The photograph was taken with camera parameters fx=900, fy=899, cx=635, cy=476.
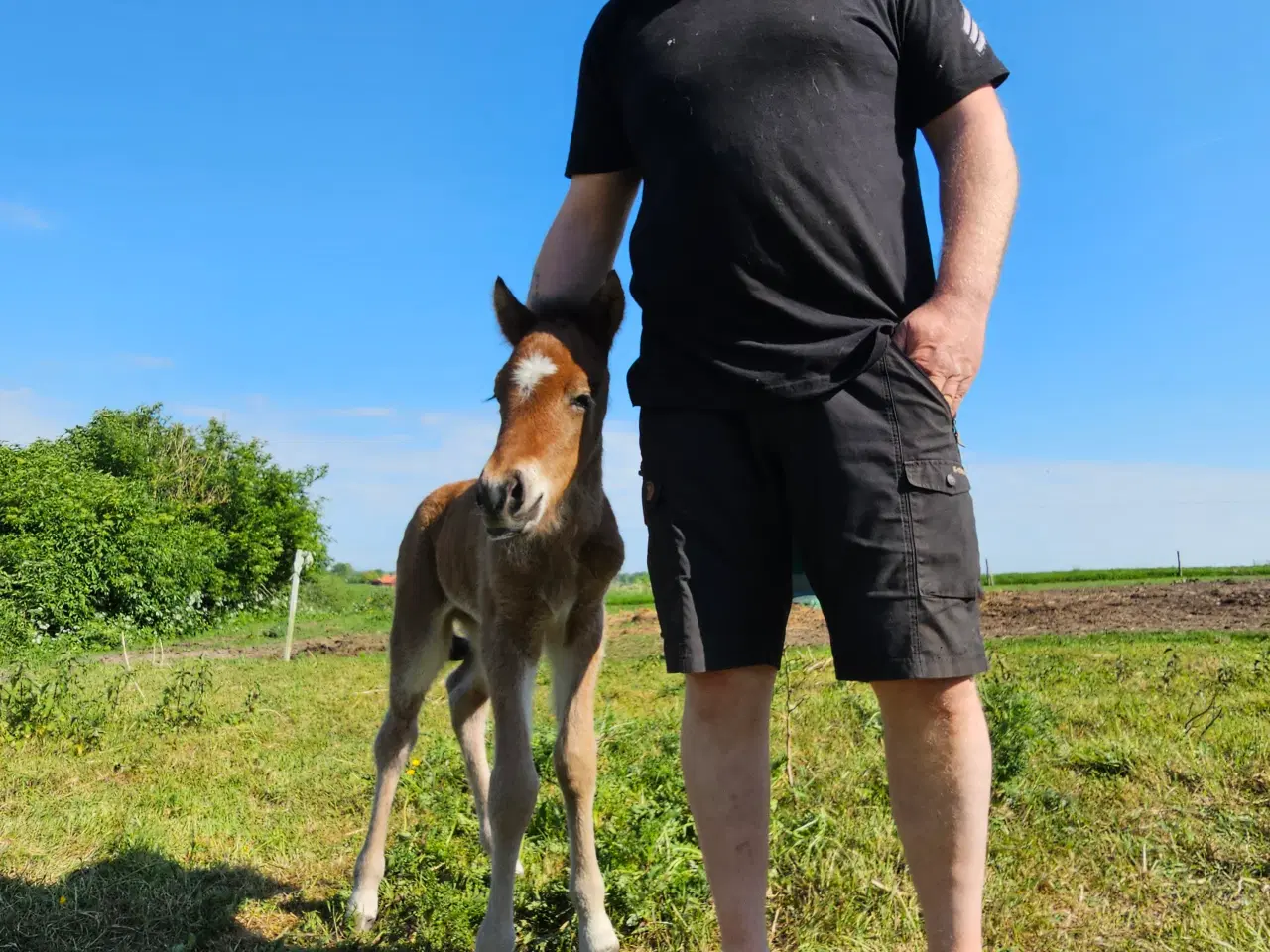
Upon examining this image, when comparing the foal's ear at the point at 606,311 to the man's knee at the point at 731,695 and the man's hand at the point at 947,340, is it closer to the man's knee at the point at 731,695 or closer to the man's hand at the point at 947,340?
the man's hand at the point at 947,340

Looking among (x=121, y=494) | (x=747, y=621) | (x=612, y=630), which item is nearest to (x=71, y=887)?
(x=747, y=621)

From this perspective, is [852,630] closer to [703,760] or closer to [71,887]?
[703,760]

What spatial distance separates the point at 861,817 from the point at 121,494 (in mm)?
28871

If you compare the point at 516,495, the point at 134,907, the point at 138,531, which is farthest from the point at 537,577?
the point at 138,531

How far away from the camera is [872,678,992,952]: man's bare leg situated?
1.85m

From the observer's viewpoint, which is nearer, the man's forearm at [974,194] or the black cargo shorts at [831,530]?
the black cargo shorts at [831,530]

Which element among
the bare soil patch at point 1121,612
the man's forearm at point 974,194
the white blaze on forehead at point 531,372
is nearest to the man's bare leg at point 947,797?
the man's forearm at point 974,194

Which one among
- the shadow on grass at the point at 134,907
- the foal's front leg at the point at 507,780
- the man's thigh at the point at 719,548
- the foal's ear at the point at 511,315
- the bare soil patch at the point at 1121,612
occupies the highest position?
the foal's ear at the point at 511,315

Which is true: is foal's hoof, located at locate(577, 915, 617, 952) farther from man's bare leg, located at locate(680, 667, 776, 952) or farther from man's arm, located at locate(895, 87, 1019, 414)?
man's arm, located at locate(895, 87, 1019, 414)

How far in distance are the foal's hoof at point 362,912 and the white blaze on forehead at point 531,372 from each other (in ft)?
7.46

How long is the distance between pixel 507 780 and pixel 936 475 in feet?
6.12

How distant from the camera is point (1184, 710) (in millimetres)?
5484

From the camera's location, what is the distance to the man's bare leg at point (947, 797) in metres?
1.85

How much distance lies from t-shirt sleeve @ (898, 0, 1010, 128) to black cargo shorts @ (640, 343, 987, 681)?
68 cm
